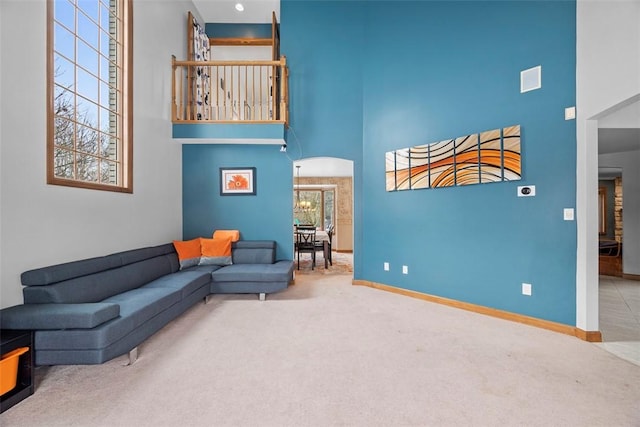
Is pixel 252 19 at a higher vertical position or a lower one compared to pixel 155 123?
higher

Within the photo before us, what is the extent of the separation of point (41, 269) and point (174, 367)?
1291 millimetres

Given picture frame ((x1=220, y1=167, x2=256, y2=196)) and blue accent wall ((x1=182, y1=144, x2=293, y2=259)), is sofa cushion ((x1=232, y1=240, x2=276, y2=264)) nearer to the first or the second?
blue accent wall ((x1=182, y1=144, x2=293, y2=259))

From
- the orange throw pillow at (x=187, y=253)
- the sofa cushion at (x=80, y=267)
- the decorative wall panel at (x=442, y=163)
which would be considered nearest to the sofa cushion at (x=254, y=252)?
the orange throw pillow at (x=187, y=253)

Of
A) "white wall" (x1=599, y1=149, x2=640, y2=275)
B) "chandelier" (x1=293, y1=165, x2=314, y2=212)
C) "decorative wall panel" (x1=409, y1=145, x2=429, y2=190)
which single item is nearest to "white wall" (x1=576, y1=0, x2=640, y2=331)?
"decorative wall panel" (x1=409, y1=145, x2=429, y2=190)

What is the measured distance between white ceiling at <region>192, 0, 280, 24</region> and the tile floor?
656 centimetres

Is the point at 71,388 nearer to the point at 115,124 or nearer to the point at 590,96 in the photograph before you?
the point at 115,124

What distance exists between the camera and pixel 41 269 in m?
2.17

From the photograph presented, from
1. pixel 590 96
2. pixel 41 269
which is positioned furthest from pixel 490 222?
pixel 41 269

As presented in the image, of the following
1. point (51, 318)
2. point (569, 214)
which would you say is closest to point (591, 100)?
point (569, 214)

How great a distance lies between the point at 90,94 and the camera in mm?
2863

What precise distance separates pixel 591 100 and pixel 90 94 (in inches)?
194

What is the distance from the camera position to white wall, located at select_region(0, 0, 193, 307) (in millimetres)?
2025

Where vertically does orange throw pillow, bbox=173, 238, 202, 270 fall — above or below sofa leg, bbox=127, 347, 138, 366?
above

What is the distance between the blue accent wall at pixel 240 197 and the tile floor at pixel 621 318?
3.96 meters
